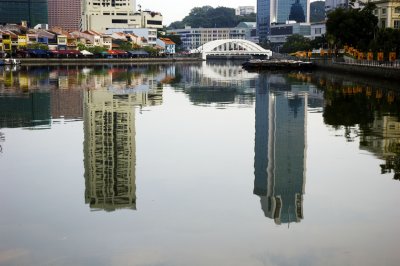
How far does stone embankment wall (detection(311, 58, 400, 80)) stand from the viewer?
137 ft

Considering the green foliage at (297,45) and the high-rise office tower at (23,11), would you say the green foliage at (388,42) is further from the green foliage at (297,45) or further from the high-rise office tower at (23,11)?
the high-rise office tower at (23,11)

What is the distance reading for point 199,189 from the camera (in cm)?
1241

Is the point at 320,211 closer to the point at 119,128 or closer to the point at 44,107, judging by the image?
the point at 119,128

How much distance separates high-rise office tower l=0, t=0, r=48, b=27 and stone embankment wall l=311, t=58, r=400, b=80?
7000 centimetres

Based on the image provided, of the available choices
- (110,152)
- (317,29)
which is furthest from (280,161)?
(317,29)

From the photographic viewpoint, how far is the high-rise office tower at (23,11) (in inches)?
4673

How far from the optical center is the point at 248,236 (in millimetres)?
9656

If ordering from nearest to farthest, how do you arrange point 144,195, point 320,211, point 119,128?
point 320,211
point 144,195
point 119,128

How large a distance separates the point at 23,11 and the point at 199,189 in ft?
381

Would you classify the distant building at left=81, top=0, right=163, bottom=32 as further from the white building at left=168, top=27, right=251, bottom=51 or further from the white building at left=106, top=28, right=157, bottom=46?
the white building at left=168, top=27, right=251, bottom=51

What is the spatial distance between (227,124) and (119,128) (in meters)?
3.89

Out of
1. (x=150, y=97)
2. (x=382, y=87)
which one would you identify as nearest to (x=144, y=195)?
(x=150, y=97)

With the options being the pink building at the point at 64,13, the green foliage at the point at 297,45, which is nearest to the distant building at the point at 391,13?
the green foliage at the point at 297,45

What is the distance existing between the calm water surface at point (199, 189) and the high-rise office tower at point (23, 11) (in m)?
101
